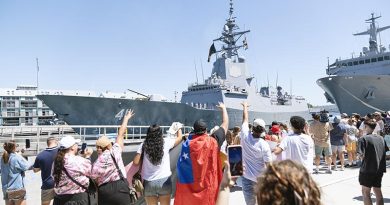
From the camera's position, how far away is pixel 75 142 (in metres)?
3.67

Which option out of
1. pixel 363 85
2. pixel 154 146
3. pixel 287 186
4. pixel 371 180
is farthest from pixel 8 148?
pixel 363 85

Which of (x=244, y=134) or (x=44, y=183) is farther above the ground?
(x=244, y=134)

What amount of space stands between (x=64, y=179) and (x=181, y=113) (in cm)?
2687

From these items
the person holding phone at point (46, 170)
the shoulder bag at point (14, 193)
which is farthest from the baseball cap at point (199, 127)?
the shoulder bag at point (14, 193)

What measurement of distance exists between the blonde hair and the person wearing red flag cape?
1.95 meters

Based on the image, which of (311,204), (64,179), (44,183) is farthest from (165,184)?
(311,204)

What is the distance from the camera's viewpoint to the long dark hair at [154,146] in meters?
3.90

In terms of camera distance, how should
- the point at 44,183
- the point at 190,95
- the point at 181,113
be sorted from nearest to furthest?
the point at 44,183, the point at 181,113, the point at 190,95

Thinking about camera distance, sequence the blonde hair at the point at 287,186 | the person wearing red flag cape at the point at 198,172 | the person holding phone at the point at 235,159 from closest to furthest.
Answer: the blonde hair at the point at 287,186 < the person holding phone at the point at 235,159 < the person wearing red flag cape at the point at 198,172

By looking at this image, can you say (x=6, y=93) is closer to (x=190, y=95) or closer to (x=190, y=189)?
(x=190, y=95)

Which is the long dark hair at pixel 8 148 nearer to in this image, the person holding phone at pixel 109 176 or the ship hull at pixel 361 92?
Answer: the person holding phone at pixel 109 176

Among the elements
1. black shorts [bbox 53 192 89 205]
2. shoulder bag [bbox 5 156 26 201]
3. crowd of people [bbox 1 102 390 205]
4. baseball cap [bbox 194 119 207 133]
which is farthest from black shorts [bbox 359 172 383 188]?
shoulder bag [bbox 5 156 26 201]

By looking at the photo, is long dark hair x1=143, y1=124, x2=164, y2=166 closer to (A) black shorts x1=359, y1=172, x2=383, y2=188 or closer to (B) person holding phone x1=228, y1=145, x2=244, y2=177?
(B) person holding phone x1=228, y1=145, x2=244, y2=177

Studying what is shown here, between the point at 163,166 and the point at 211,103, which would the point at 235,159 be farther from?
the point at 211,103
